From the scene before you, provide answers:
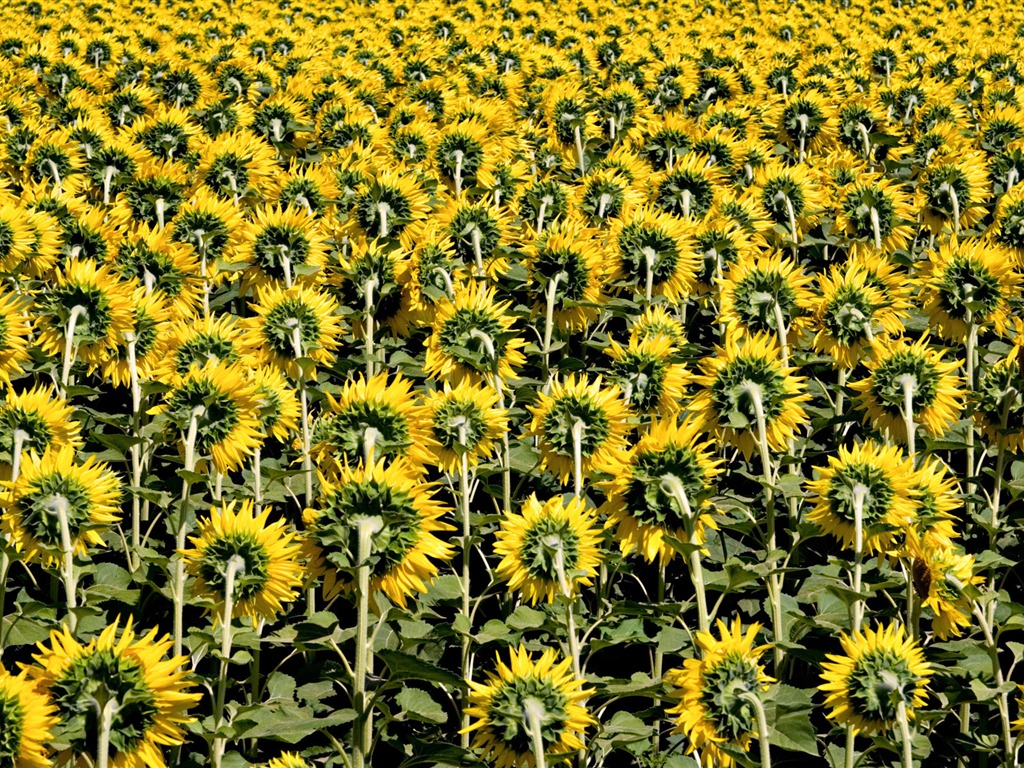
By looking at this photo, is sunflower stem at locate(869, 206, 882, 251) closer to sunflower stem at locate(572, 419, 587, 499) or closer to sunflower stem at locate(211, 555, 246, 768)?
sunflower stem at locate(572, 419, 587, 499)

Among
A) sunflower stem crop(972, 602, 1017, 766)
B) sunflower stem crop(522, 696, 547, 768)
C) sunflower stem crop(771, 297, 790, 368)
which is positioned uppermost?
sunflower stem crop(771, 297, 790, 368)

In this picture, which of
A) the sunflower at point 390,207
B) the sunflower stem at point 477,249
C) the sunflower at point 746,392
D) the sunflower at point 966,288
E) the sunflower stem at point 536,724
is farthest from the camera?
the sunflower at point 390,207

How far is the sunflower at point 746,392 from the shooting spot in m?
3.75

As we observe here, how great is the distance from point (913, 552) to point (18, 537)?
8.90 feet

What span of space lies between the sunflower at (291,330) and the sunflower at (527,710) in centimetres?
190

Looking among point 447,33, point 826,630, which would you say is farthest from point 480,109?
point 447,33

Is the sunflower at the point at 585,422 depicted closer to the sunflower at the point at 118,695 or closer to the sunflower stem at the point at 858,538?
the sunflower stem at the point at 858,538

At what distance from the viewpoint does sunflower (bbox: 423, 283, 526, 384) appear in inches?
172

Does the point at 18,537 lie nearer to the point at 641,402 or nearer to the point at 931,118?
the point at 641,402

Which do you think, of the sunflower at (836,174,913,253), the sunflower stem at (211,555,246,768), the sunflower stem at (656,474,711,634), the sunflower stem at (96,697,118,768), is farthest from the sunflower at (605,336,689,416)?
the sunflower at (836,174,913,253)

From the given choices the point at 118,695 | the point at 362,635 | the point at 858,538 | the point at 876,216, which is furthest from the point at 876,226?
the point at 118,695

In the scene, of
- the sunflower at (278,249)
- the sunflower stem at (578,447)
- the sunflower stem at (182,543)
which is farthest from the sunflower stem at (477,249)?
the sunflower stem at (182,543)

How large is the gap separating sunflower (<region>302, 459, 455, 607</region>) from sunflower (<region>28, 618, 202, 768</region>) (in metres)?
0.54

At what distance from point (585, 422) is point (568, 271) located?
1546mm
